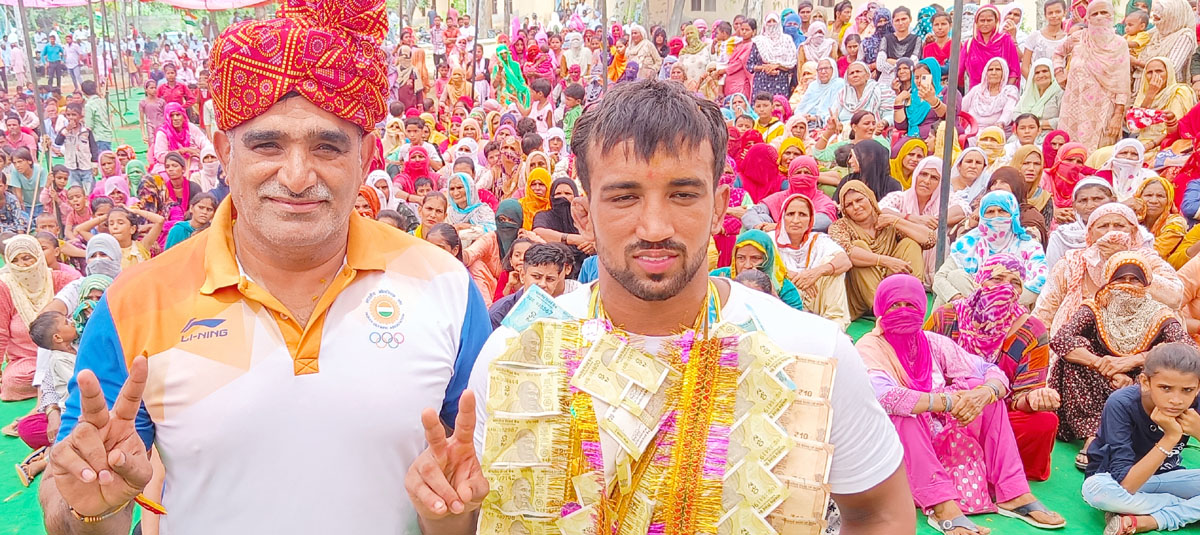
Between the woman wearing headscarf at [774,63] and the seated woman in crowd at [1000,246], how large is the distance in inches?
277

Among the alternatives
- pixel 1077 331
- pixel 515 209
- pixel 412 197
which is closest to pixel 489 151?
pixel 412 197

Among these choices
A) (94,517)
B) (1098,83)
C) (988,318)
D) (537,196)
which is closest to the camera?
(94,517)

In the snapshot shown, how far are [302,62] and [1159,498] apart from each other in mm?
4179

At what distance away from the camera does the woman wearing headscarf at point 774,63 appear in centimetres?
1325

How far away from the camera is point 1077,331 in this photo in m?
5.14

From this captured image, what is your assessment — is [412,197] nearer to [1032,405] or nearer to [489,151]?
[489,151]

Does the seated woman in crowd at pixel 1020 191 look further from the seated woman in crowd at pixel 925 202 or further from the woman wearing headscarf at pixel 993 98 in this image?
the woman wearing headscarf at pixel 993 98

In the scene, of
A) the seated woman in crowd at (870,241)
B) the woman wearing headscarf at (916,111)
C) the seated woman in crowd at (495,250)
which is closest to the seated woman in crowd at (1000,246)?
the seated woman in crowd at (870,241)

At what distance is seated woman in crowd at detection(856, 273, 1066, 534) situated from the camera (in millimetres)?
4172

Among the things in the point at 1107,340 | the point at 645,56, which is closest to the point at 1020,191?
the point at 1107,340

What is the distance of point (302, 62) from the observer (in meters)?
1.82

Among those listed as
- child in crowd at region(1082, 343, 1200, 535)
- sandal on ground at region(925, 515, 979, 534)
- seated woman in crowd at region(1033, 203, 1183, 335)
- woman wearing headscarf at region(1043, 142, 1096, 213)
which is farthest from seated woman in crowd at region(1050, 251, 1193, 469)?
woman wearing headscarf at region(1043, 142, 1096, 213)

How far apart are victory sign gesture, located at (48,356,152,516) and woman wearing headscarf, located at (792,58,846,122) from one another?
10.4m

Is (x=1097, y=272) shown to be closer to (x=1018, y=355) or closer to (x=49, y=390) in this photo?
(x=1018, y=355)
